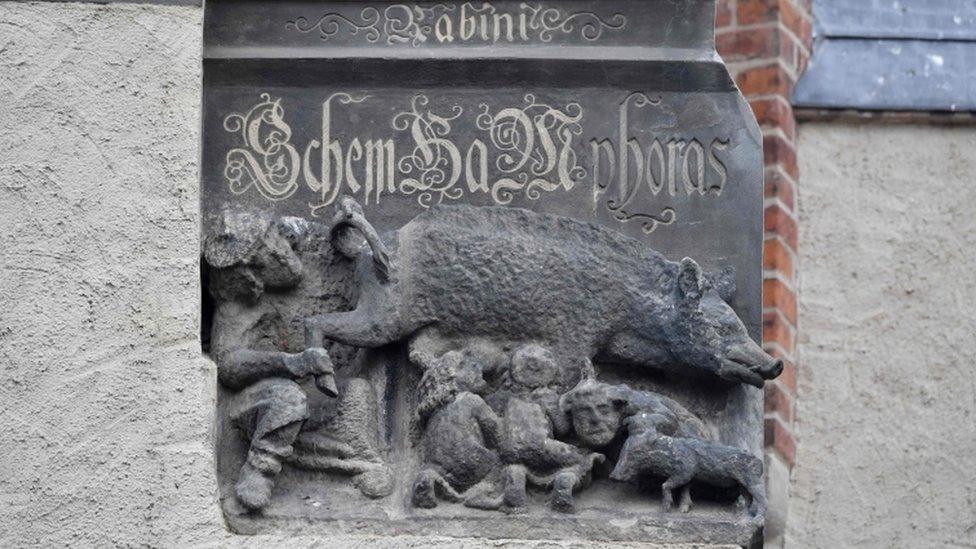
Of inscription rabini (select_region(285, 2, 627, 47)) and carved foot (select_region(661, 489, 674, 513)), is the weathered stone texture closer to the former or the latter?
inscription rabini (select_region(285, 2, 627, 47))

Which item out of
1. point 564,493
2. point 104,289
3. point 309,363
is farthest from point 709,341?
point 104,289

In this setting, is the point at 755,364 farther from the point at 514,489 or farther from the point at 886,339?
the point at 886,339

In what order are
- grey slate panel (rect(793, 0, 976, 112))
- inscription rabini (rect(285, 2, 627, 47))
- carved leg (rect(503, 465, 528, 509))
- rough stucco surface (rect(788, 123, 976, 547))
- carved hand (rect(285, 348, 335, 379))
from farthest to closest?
grey slate panel (rect(793, 0, 976, 112)), rough stucco surface (rect(788, 123, 976, 547)), inscription rabini (rect(285, 2, 627, 47)), carved hand (rect(285, 348, 335, 379)), carved leg (rect(503, 465, 528, 509))

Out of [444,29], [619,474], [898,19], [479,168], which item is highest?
[898,19]

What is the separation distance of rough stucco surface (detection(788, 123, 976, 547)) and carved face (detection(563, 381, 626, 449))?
2.32 metres

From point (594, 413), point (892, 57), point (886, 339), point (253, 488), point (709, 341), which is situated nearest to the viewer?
point (253, 488)

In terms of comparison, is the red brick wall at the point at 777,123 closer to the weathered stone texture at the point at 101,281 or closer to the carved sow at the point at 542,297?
the carved sow at the point at 542,297

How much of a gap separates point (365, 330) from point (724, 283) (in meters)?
0.84

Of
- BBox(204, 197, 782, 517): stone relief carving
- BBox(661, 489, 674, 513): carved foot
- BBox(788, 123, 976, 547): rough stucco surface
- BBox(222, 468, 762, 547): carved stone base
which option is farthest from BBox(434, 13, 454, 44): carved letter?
BBox(788, 123, 976, 547): rough stucco surface

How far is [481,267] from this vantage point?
669cm

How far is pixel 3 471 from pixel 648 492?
1.43m

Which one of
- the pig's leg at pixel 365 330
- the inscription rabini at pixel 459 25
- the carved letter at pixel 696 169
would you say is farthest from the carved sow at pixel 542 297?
the inscription rabini at pixel 459 25

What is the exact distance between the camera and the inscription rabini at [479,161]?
6.82 metres

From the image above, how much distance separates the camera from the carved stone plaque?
653 cm
